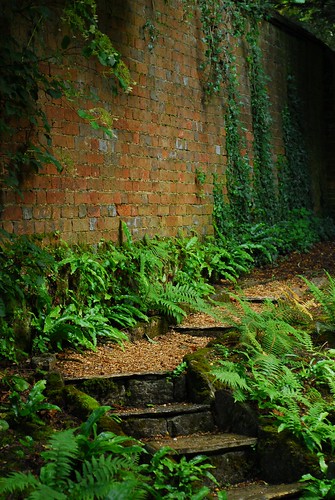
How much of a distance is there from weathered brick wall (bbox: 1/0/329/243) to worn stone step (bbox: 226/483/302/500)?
2984 millimetres

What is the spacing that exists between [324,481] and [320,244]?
842 cm

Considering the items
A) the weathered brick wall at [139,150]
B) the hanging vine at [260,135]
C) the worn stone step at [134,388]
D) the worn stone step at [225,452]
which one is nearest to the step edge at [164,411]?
the worn stone step at [134,388]

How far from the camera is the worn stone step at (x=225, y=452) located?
5.00 m

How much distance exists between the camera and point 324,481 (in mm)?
4715

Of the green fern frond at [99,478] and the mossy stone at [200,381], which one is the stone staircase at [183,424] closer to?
the mossy stone at [200,381]

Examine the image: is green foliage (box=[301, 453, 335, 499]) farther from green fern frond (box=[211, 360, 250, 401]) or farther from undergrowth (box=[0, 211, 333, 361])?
undergrowth (box=[0, 211, 333, 361])

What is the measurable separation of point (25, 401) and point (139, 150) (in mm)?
3989

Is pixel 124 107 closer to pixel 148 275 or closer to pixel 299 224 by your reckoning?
pixel 148 275

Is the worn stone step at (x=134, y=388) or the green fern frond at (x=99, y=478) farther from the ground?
the worn stone step at (x=134, y=388)

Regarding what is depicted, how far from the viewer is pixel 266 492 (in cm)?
473

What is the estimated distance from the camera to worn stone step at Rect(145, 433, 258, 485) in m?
5.00

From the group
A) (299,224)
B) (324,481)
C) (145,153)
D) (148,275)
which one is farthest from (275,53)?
(324,481)

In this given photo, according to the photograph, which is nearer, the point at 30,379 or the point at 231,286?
the point at 30,379

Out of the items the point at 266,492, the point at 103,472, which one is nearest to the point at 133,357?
the point at 266,492
